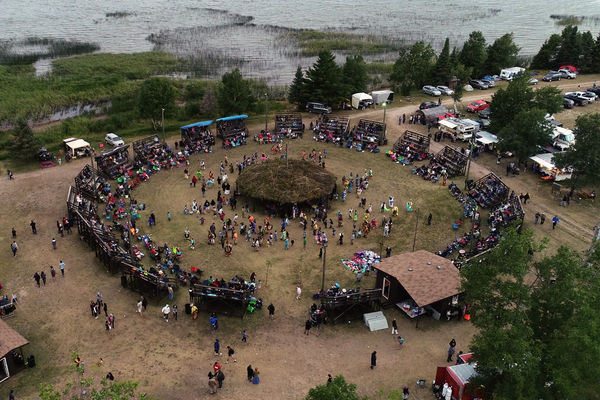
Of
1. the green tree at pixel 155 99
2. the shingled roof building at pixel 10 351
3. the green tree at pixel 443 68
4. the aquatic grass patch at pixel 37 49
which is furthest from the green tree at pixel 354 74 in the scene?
the shingled roof building at pixel 10 351

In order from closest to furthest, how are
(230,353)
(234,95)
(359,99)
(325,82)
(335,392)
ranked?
(335,392) < (230,353) < (234,95) < (325,82) < (359,99)

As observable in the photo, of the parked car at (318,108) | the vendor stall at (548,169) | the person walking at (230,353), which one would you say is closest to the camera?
the person walking at (230,353)

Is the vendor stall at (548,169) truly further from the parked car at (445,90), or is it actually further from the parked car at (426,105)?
the parked car at (445,90)

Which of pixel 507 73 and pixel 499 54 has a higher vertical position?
pixel 499 54

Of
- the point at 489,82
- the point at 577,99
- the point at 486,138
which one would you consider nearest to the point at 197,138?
the point at 486,138

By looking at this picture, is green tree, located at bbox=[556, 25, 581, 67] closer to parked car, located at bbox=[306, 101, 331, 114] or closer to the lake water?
the lake water

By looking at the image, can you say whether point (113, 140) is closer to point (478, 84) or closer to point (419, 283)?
point (419, 283)

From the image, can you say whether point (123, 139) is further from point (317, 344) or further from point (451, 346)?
point (451, 346)
